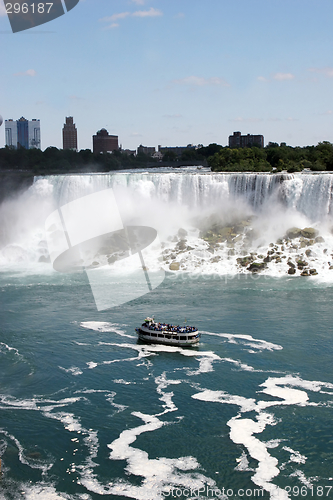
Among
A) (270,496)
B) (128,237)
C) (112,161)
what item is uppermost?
(112,161)

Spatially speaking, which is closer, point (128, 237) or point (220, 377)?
point (220, 377)

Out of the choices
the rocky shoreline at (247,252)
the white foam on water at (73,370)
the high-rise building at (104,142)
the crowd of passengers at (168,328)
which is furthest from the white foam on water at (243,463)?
the high-rise building at (104,142)

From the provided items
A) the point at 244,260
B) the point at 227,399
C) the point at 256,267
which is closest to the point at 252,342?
the point at 227,399

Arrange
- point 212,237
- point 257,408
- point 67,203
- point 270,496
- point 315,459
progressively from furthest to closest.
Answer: point 67,203 → point 212,237 → point 257,408 → point 315,459 → point 270,496

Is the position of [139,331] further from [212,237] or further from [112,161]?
[112,161]

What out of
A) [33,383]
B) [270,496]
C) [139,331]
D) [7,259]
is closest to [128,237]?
[7,259]

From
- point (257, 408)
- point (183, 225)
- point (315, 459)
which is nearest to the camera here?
point (315, 459)
